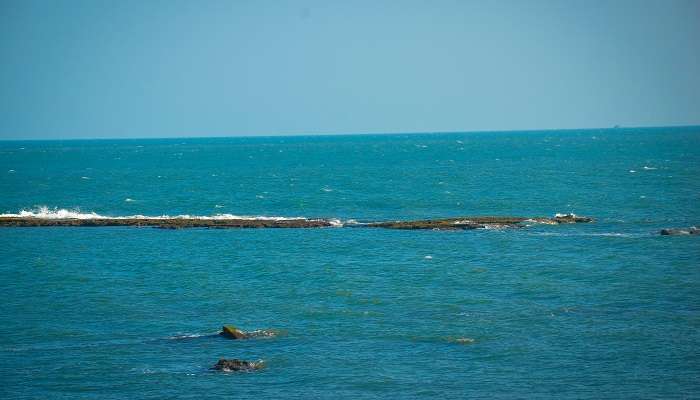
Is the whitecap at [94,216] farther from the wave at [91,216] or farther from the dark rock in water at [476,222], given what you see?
the dark rock in water at [476,222]

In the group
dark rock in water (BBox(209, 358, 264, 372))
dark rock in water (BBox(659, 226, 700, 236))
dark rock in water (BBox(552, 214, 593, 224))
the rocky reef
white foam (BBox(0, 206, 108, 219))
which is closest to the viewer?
dark rock in water (BBox(209, 358, 264, 372))

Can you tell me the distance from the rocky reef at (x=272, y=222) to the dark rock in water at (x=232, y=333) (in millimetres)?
40931

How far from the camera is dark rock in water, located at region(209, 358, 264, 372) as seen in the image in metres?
41.2

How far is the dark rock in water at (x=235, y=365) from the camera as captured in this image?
41.2 metres

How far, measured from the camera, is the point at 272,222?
3568 inches

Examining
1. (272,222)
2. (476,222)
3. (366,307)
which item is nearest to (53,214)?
(272,222)

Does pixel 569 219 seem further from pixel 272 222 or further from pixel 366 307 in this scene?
pixel 366 307

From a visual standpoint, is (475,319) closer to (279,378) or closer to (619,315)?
(619,315)

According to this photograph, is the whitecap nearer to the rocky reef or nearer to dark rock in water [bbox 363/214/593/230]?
the rocky reef

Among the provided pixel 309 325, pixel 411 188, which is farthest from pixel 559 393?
pixel 411 188

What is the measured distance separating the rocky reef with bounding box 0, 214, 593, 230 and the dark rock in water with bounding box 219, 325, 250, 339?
40931 mm

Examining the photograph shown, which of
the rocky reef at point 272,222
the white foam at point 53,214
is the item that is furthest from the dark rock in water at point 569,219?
the white foam at point 53,214

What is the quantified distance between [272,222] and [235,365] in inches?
1958

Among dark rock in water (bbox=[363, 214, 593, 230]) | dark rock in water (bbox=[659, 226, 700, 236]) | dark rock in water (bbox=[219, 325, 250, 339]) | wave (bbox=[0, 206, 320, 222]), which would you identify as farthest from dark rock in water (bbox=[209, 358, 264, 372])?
wave (bbox=[0, 206, 320, 222])
